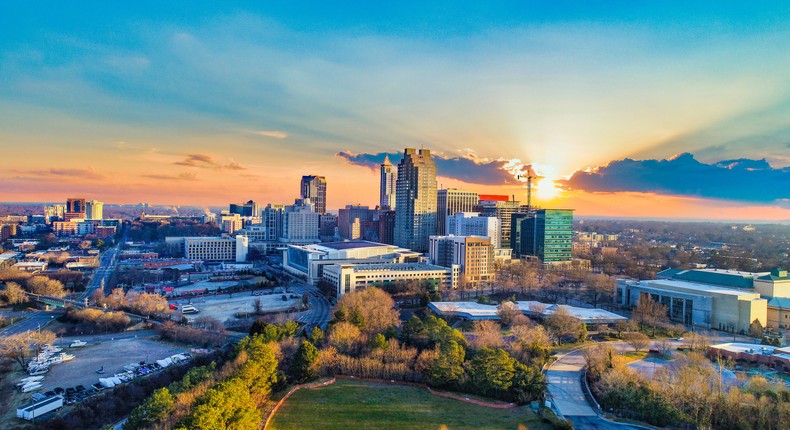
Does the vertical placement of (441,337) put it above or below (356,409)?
above

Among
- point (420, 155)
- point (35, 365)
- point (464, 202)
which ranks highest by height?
point (420, 155)

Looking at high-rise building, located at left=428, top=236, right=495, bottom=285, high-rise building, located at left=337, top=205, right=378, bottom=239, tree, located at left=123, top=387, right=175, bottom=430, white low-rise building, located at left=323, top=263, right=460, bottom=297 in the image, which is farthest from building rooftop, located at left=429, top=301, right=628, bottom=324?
high-rise building, located at left=337, top=205, right=378, bottom=239

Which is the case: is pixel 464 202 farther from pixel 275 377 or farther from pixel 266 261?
pixel 275 377

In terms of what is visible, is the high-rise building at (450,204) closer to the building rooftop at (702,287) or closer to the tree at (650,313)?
the building rooftop at (702,287)

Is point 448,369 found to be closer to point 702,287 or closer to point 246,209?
point 702,287

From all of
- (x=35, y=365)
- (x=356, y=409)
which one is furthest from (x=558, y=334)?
(x=35, y=365)

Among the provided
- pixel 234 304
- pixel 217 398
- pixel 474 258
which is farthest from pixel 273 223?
pixel 217 398
